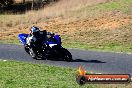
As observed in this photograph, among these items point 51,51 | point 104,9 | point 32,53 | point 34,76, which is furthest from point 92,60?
point 104,9

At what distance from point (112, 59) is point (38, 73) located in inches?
204

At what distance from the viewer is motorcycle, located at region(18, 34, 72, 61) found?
703 inches

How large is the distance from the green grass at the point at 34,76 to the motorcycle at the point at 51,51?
2121 mm

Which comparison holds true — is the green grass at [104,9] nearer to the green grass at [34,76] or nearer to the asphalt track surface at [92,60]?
the asphalt track surface at [92,60]

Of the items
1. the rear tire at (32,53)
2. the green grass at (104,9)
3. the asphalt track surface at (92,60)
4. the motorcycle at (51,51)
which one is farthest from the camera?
the green grass at (104,9)

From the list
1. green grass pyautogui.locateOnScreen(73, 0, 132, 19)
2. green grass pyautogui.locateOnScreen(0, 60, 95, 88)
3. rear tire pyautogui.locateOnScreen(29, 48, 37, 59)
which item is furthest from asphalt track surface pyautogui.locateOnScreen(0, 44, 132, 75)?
green grass pyautogui.locateOnScreen(73, 0, 132, 19)

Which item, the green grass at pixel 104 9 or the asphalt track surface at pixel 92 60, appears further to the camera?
the green grass at pixel 104 9

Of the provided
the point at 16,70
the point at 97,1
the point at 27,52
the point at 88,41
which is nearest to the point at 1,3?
the point at 97,1

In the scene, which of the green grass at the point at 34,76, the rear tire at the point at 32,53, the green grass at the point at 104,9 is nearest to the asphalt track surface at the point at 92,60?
the rear tire at the point at 32,53

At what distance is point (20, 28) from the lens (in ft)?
112

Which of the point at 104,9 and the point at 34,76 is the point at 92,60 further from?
the point at 104,9

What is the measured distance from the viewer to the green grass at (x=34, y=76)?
11.7 meters

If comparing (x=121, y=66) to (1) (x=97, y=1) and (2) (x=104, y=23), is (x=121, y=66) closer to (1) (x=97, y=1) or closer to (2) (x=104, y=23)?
(2) (x=104, y=23)

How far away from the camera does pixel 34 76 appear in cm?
1327
